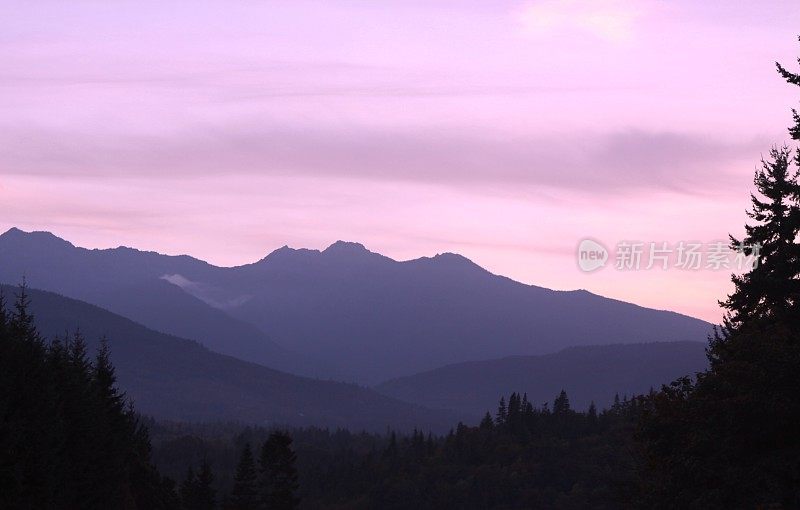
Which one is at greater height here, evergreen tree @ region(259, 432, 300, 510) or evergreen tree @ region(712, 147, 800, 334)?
evergreen tree @ region(712, 147, 800, 334)

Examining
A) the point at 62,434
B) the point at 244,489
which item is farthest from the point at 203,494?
the point at 62,434

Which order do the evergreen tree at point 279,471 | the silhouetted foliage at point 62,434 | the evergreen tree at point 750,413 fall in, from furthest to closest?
1. the evergreen tree at point 279,471
2. the silhouetted foliage at point 62,434
3. the evergreen tree at point 750,413

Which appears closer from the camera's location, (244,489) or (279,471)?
(279,471)

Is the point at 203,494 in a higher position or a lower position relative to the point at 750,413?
lower

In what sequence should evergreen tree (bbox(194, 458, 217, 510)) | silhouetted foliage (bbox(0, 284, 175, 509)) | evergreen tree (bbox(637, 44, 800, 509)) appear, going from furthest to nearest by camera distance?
1. evergreen tree (bbox(194, 458, 217, 510))
2. silhouetted foliage (bbox(0, 284, 175, 509))
3. evergreen tree (bbox(637, 44, 800, 509))

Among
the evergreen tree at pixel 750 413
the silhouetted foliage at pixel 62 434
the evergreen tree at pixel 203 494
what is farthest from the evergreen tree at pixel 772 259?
the evergreen tree at pixel 203 494

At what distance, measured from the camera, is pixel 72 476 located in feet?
159

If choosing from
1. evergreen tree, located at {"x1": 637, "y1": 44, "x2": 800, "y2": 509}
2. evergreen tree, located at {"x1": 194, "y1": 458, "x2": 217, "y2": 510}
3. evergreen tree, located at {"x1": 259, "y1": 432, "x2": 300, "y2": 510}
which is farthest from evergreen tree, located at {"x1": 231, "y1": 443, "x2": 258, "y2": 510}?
evergreen tree, located at {"x1": 637, "y1": 44, "x2": 800, "y2": 509}

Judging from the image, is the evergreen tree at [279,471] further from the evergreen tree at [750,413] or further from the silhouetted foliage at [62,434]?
the evergreen tree at [750,413]

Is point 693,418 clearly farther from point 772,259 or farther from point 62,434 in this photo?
point 62,434

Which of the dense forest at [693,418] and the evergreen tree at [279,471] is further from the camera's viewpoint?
the evergreen tree at [279,471]

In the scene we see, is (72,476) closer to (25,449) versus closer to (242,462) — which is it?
(25,449)

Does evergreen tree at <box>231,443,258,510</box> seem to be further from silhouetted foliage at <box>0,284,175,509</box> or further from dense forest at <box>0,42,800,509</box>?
dense forest at <box>0,42,800,509</box>

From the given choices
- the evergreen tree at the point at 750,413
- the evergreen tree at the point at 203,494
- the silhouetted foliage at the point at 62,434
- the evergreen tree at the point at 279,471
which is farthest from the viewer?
the evergreen tree at the point at 279,471
